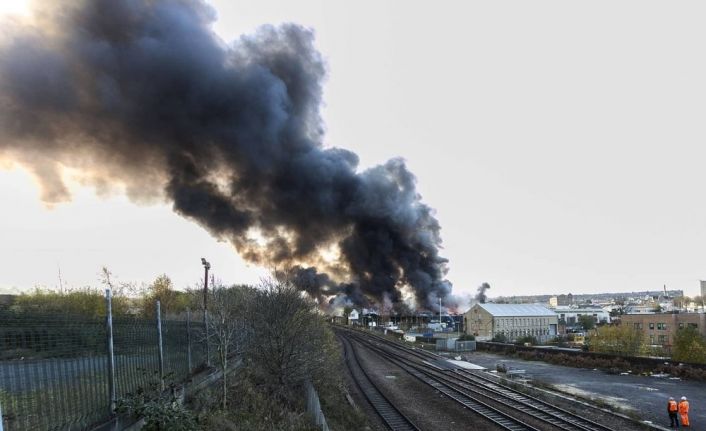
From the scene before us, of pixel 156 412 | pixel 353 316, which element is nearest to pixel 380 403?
pixel 156 412

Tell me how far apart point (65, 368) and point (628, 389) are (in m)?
27.6

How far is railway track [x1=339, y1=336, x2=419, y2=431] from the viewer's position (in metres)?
15.8

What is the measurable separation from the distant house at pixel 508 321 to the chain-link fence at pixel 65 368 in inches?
2738

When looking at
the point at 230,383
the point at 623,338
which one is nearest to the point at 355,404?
the point at 230,383

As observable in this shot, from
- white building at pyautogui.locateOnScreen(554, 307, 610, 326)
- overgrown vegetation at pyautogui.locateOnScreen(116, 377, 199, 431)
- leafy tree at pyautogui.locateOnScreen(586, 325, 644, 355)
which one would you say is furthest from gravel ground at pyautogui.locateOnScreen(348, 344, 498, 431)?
white building at pyautogui.locateOnScreen(554, 307, 610, 326)

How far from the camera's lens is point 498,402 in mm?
19312

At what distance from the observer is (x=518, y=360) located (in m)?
42.7

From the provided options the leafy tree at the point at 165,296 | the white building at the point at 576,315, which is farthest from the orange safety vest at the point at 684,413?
the white building at the point at 576,315

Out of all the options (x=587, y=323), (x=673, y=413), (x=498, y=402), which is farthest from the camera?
(x=587, y=323)

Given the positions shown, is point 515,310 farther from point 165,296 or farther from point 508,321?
point 165,296

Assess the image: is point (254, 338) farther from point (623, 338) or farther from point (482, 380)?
point (623, 338)

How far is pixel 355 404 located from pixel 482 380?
10.2 meters

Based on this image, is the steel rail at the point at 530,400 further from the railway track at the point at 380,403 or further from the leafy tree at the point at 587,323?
the leafy tree at the point at 587,323

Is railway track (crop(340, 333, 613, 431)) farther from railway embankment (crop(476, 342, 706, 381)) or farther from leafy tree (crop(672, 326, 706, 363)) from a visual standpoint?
leafy tree (crop(672, 326, 706, 363))
